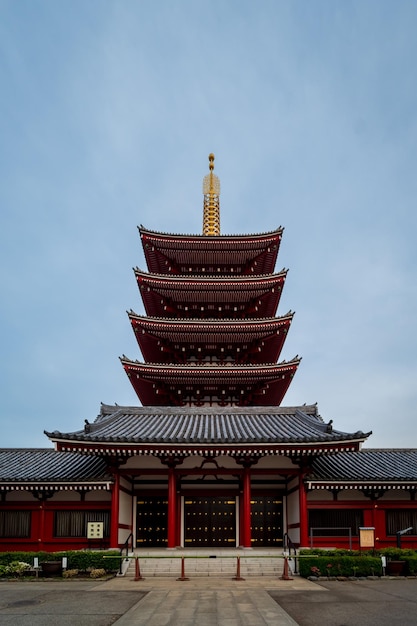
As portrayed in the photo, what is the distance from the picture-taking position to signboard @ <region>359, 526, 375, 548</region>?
2070 centimetres

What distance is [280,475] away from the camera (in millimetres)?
25250

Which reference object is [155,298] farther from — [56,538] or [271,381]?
[56,538]

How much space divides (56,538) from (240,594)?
1172 cm

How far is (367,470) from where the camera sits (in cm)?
2508

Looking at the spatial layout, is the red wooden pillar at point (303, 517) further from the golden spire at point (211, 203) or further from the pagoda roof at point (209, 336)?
the golden spire at point (211, 203)

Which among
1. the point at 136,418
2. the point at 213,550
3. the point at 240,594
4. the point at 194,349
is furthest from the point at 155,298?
the point at 240,594

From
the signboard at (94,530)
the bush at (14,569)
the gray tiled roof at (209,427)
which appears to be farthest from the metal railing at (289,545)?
the bush at (14,569)

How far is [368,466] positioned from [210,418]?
342 inches

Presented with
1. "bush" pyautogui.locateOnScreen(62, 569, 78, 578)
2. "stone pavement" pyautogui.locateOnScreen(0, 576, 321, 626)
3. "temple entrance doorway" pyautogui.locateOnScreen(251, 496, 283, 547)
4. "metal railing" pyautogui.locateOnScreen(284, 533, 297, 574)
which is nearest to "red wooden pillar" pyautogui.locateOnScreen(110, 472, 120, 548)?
"bush" pyautogui.locateOnScreen(62, 569, 78, 578)

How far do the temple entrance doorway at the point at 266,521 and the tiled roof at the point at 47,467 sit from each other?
7738mm

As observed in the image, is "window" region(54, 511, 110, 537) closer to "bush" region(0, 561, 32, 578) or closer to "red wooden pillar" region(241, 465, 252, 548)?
"bush" region(0, 561, 32, 578)

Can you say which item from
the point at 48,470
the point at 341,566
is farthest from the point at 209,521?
the point at 48,470

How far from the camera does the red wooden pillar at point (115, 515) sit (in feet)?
74.3

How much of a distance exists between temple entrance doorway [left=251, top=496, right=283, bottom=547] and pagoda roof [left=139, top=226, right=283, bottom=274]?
1697 centimetres
